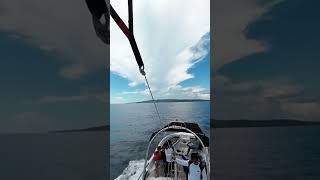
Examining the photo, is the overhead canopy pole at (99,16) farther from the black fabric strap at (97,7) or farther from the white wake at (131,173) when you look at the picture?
the white wake at (131,173)

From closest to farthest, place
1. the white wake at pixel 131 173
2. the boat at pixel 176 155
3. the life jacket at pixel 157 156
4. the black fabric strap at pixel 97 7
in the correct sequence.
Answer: the black fabric strap at pixel 97 7 < the boat at pixel 176 155 < the life jacket at pixel 157 156 < the white wake at pixel 131 173

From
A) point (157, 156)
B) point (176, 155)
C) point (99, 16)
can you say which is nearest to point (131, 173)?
point (157, 156)

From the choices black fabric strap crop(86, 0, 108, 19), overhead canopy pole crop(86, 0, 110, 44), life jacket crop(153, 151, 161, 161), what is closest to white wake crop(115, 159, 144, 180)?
life jacket crop(153, 151, 161, 161)

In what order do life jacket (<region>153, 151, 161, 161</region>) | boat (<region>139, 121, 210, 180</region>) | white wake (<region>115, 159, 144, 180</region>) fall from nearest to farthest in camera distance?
boat (<region>139, 121, 210, 180</region>)
life jacket (<region>153, 151, 161, 161</region>)
white wake (<region>115, 159, 144, 180</region>)

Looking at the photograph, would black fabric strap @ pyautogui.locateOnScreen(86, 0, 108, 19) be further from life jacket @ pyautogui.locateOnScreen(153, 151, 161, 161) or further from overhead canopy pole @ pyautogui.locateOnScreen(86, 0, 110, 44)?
life jacket @ pyautogui.locateOnScreen(153, 151, 161, 161)

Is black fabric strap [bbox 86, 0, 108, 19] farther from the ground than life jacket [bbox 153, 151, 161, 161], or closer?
farther from the ground

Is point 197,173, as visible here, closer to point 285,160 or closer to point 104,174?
point 104,174

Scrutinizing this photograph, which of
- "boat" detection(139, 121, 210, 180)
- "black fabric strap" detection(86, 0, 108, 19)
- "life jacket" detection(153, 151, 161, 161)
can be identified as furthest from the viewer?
"life jacket" detection(153, 151, 161, 161)

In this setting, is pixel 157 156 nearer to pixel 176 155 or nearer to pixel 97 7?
pixel 176 155

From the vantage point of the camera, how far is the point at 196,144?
14.0m

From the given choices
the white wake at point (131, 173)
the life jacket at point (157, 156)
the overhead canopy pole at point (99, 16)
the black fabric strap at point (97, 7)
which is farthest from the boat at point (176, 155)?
the black fabric strap at point (97, 7)

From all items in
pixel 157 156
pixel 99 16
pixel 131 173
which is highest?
pixel 99 16

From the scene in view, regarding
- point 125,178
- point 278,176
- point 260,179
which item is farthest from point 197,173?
point 278,176

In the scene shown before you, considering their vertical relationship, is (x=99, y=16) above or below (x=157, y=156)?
above
